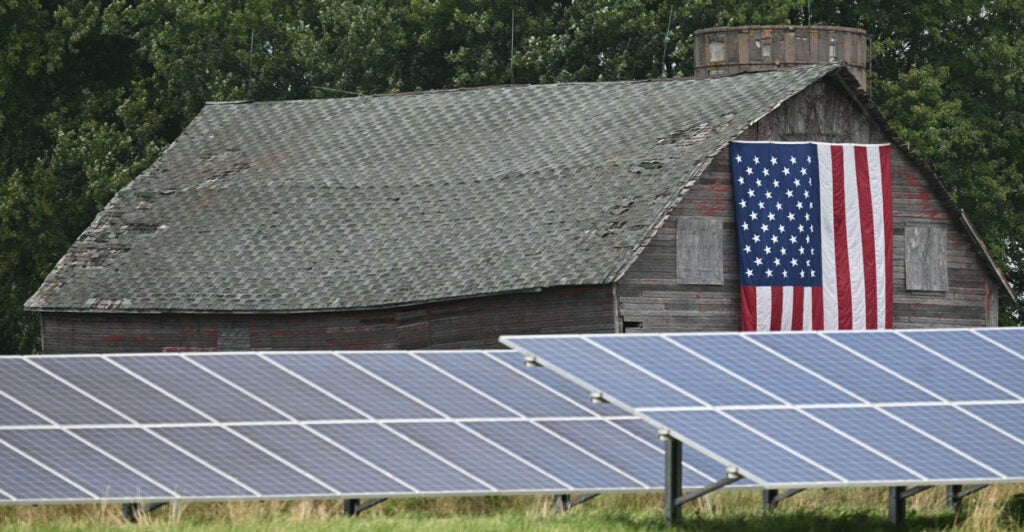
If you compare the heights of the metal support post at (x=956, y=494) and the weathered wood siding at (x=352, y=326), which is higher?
the weathered wood siding at (x=352, y=326)

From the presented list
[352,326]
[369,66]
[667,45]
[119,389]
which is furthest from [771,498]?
[369,66]

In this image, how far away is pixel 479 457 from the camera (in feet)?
65.4

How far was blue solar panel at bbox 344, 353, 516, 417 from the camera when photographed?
20672 millimetres

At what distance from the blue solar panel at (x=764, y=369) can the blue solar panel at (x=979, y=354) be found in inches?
62.2

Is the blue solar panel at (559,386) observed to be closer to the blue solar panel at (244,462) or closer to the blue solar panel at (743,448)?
the blue solar panel at (244,462)

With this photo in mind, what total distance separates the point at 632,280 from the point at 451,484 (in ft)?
56.6

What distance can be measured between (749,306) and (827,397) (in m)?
18.9

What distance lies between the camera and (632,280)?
36250 millimetres

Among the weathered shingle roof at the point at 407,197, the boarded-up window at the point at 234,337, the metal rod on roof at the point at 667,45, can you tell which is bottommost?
the boarded-up window at the point at 234,337

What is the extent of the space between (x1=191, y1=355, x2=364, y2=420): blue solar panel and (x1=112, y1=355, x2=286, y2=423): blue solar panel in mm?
151

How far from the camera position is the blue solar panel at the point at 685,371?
58.2 feet

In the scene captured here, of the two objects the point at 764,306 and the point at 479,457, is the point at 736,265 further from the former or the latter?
the point at 479,457

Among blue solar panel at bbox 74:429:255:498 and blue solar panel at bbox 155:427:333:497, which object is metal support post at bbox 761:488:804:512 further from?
blue solar panel at bbox 74:429:255:498

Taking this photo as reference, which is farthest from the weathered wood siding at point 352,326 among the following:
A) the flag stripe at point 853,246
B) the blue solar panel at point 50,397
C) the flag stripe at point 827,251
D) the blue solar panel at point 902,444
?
the blue solar panel at point 902,444
